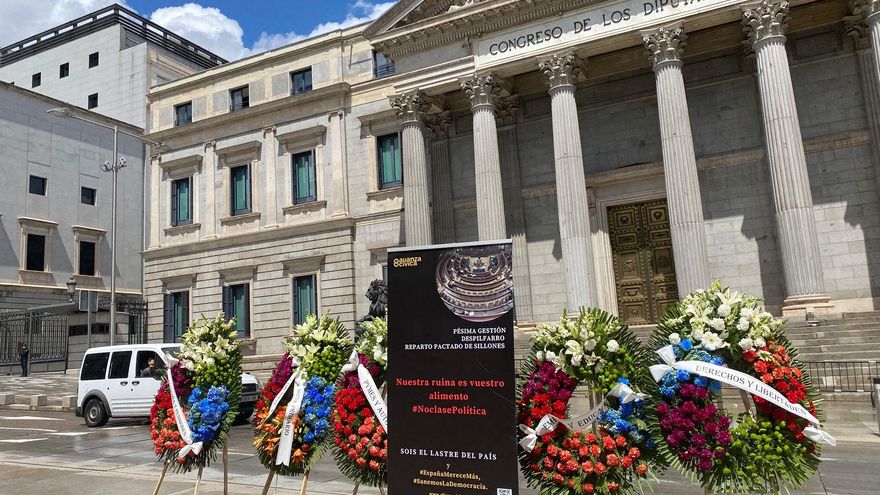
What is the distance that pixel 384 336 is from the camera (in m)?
6.11

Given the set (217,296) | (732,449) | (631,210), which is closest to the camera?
(732,449)

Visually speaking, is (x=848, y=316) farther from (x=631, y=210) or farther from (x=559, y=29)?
(x=559, y=29)

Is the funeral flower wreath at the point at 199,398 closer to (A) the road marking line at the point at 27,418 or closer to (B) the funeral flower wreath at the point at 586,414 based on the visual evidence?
(B) the funeral flower wreath at the point at 586,414

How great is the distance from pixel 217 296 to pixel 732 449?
29.7 meters

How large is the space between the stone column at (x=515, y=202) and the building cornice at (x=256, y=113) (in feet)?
25.3

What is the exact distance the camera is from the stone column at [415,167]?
23797mm

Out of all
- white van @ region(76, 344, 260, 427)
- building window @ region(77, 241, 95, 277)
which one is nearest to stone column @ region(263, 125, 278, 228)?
white van @ region(76, 344, 260, 427)

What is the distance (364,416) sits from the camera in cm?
600

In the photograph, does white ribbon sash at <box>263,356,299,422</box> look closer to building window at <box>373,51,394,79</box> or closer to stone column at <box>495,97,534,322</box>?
stone column at <box>495,97,534,322</box>

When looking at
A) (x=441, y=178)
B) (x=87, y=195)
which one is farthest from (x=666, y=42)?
(x=87, y=195)

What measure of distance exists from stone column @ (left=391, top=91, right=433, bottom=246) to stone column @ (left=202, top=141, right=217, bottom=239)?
12.1 metres

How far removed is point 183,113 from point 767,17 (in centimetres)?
2761

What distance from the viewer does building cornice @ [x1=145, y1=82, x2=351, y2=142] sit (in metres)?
29.1

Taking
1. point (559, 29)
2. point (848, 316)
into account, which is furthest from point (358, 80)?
point (848, 316)
